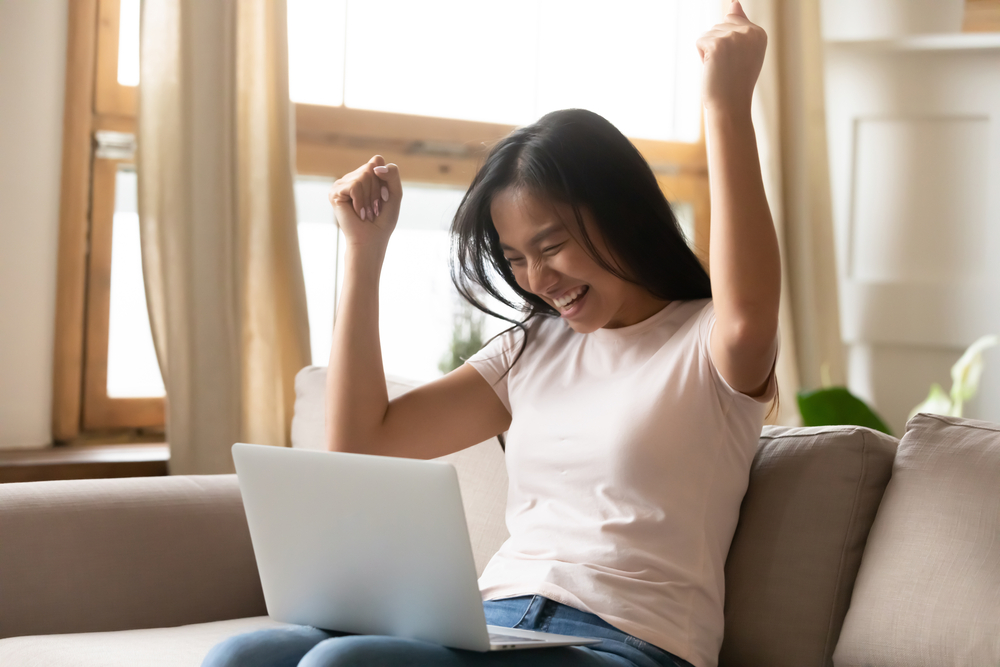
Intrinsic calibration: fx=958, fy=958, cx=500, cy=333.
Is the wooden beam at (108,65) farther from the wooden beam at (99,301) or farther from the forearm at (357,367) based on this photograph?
the forearm at (357,367)

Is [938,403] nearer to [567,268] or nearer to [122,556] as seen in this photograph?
[567,268]

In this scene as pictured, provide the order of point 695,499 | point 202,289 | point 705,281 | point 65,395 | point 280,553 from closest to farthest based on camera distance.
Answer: point 280,553 < point 695,499 < point 705,281 < point 202,289 < point 65,395

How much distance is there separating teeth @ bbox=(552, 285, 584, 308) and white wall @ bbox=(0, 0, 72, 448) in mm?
1390

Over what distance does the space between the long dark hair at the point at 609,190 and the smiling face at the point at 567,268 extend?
14 millimetres

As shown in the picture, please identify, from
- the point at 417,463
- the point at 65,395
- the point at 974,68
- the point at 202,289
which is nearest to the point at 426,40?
the point at 202,289

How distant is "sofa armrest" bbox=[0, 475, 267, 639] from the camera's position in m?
1.35

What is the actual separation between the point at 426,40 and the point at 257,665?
6.79 ft

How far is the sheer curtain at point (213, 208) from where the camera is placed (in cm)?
201

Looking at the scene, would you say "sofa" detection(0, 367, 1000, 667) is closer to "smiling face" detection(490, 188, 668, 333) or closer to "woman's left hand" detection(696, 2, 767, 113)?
"smiling face" detection(490, 188, 668, 333)

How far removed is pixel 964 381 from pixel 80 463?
7.60 feet

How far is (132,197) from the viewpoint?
222cm

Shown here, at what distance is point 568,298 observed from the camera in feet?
3.98

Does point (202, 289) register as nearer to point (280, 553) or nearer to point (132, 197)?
point (132, 197)

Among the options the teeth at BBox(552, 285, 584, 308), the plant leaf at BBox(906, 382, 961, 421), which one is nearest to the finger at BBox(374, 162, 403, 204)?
the teeth at BBox(552, 285, 584, 308)
